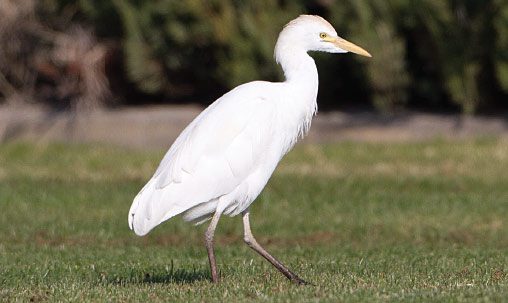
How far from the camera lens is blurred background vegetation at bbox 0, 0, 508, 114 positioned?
52.1 feet

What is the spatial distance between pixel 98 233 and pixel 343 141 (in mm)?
5482

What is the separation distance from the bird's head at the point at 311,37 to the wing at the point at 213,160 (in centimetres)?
55

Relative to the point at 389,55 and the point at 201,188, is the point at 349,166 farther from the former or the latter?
the point at 201,188

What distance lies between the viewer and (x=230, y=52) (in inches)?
650

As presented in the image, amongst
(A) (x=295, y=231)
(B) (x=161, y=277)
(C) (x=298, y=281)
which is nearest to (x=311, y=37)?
(C) (x=298, y=281)

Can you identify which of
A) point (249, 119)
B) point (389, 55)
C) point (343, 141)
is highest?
point (249, 119)

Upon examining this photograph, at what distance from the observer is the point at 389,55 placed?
16.0 m

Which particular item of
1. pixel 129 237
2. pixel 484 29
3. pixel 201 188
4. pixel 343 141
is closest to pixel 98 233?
pixel 129 237

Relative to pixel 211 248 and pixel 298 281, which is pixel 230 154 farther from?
pixel 298 281

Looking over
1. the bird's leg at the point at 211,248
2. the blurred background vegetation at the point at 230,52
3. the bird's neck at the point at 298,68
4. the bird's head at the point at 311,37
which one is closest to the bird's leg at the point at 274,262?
the bird's leg at the point at 211,248

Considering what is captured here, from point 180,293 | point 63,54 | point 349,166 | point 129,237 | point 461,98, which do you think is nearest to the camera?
point 180,293

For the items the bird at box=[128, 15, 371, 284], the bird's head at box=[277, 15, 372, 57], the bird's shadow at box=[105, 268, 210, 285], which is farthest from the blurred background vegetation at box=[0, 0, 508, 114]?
the bird at box=[128, 15, 371, 284]

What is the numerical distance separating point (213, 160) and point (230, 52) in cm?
883

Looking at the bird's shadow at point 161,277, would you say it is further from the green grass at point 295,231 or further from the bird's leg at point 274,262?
the bird's leg at point 274,262
